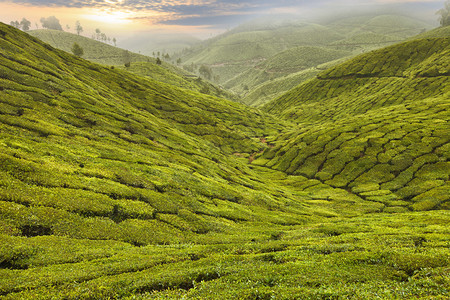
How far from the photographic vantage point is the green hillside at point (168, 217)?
50.3ft

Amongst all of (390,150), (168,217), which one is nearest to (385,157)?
(390,150)

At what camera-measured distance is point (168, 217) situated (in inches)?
1182

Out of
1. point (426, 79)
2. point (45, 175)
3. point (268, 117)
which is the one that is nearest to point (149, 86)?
point (268, 117)

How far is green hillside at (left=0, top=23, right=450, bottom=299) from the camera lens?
15336 mm

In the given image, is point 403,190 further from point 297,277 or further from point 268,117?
point 268,117

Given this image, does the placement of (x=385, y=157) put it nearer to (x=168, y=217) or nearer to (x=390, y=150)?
(x=390, y=150)

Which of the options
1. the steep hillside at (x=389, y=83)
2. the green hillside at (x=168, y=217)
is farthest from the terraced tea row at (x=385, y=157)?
the steep hillside at (x=389, y=83)

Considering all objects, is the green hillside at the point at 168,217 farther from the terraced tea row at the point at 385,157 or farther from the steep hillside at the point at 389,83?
the steep hillside at the point at 389,83

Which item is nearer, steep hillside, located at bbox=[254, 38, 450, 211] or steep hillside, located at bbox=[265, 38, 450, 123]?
steep hillside, located at bbox=[254, 38, 450, 211]

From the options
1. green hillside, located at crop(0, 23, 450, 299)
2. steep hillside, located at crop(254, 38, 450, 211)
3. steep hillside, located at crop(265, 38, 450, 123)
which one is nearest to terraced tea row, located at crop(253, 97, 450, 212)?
steep hillside, located at crop(254, 38, 450, 211)

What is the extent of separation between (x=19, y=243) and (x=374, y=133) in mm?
106652

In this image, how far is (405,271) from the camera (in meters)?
17.3

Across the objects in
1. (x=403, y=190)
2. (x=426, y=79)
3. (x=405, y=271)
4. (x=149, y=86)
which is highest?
(x=426, y=79)

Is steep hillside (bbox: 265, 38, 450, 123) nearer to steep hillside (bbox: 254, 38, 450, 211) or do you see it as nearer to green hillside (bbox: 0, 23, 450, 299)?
steep hillside (bbox: 254, 38, 450, 211)
